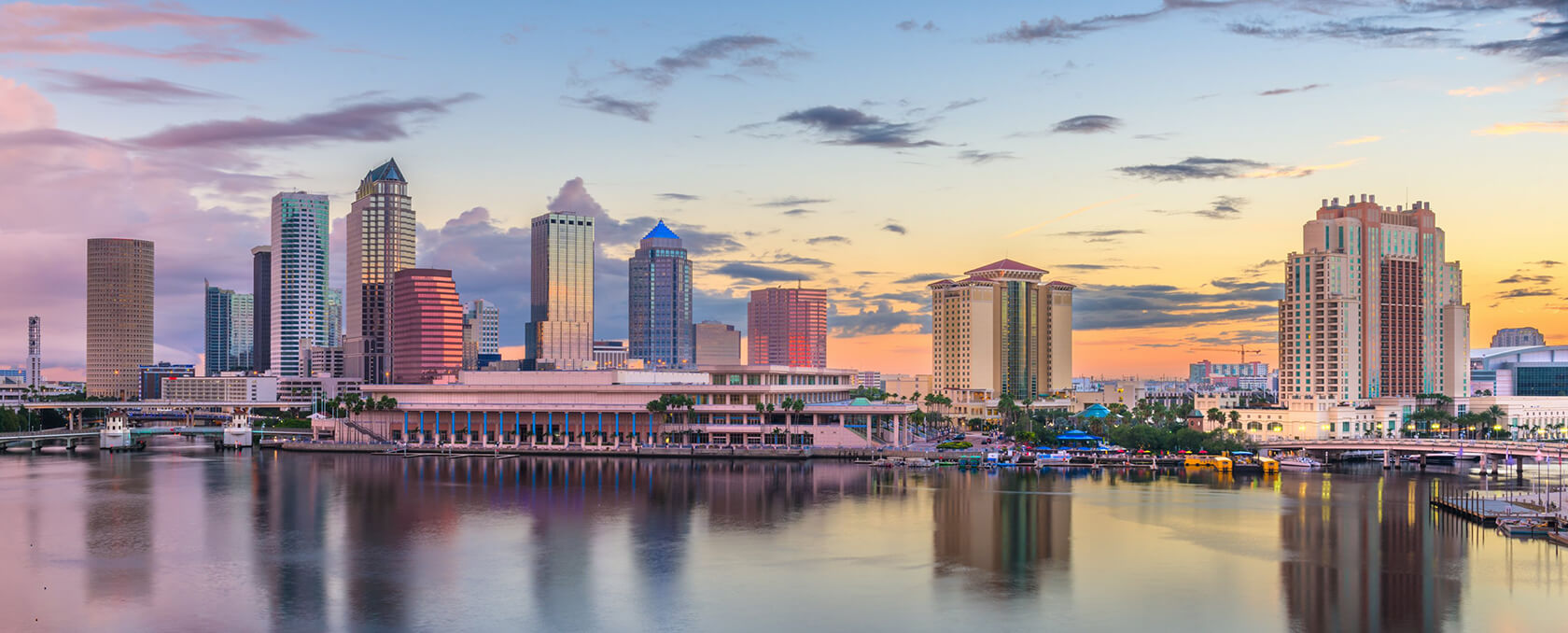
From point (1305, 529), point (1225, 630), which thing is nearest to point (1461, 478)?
point (1305, 529)

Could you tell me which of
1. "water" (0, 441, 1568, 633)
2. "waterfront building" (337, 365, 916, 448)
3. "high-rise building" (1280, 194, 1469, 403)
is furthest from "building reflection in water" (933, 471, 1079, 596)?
"high-rise building" (1280, 194, 1469, 403)

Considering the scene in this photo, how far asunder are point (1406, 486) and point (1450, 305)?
8320 cm

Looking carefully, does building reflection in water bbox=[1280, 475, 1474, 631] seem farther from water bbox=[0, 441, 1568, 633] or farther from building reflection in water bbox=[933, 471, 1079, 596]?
building reflection in water bbox=[933, 471, 1079, 596]

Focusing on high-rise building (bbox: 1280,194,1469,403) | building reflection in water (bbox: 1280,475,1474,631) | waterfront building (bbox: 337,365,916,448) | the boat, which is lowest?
the boat

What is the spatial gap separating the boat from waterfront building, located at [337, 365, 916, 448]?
3686cm

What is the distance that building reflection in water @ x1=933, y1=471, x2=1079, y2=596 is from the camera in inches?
2213

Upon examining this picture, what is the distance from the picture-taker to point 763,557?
6034cm

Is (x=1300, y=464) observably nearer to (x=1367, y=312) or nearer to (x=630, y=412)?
(x=1367, y=312)

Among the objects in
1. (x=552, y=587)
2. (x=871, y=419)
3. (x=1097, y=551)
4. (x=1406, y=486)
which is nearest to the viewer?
(x=552, y=587)

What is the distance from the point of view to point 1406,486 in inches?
3789

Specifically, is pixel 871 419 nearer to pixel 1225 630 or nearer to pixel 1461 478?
pixel 1461 478

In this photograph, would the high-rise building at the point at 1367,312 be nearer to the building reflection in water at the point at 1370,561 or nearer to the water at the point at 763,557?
the water at the point at 763,557

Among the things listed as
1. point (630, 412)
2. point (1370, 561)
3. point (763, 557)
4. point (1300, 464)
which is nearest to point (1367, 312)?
point (1300, 464)

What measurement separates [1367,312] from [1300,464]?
52278mm
